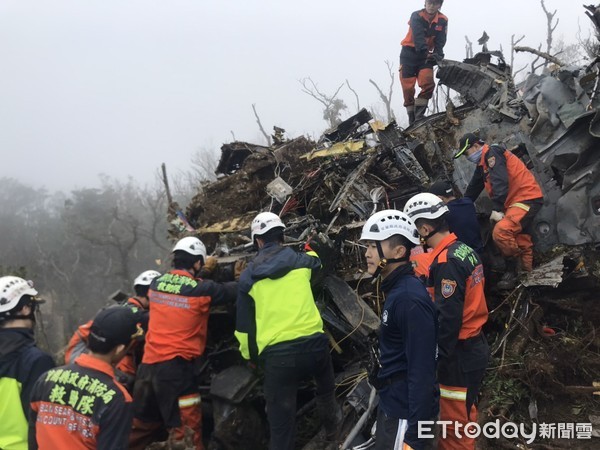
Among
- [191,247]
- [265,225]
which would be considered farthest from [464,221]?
[191,247]

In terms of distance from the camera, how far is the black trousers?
3.43m

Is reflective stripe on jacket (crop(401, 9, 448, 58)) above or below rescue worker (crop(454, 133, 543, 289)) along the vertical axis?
above

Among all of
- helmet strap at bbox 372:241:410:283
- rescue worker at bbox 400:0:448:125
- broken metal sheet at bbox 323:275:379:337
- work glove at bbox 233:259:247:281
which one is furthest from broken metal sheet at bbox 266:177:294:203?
helmet strap at bbox 372:241:410:283

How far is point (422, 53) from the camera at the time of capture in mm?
7754

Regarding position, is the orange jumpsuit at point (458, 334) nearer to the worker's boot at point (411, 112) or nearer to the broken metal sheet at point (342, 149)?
the broken metal sheet at point (342, 149)

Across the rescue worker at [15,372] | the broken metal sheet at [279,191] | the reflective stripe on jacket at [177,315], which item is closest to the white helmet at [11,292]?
the rescue worker at [15,372]

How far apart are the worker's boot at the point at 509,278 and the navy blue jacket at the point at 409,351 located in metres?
2.85

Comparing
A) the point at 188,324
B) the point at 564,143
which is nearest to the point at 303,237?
the point at 188,324

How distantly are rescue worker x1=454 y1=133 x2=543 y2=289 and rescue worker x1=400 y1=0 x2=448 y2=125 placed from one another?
3.06 metres

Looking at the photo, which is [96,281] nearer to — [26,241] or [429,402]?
[26,241]

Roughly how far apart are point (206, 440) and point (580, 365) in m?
3.95

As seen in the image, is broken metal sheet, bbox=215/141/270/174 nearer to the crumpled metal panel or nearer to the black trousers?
the crumpled metal panel

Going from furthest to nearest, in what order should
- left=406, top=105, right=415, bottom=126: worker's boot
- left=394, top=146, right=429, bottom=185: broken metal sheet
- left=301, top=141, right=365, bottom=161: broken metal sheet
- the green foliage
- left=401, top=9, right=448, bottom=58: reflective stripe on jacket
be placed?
left=406, top=105, right=415, bottom=126: worker's boot → left=401, top=9, right=448, bottom=58: reflective stripe on jacket → left=301, top=141, right=365, bottom=161: broken metal sheet → left=394, top=146, right=429, bottom=185: broken metal sheet → the green foliage

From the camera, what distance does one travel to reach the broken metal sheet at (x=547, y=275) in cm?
454
